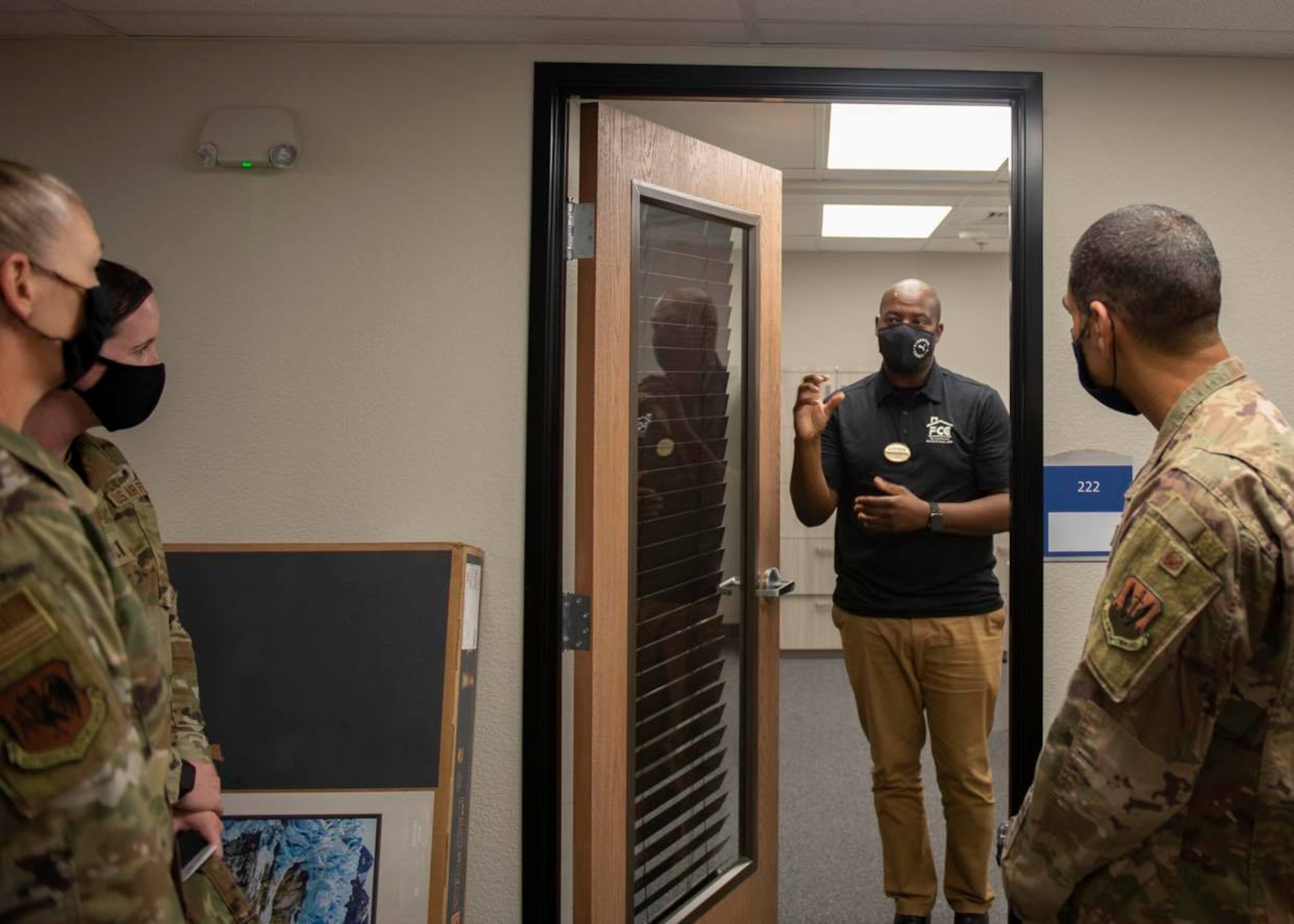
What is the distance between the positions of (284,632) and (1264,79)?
2.18 meters

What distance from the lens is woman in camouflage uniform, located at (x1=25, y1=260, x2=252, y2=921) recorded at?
1.32 metres

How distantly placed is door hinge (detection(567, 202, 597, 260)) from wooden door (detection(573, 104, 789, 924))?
0.01 metres

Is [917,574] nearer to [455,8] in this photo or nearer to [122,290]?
[455,8]

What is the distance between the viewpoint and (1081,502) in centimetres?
188

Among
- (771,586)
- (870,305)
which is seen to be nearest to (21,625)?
(771,586)

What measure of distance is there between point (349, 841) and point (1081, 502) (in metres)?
1.50

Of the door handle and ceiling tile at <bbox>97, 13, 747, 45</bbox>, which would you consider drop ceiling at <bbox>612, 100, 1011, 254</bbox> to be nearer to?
ceiling tile at <bbox>97, 13, 747, 45</bbox>

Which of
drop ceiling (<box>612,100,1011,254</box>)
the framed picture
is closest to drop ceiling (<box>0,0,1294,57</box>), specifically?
drop ceiling (<box>612,100,1011,254</box>)

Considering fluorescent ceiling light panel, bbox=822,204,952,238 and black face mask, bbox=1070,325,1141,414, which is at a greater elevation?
fluorescent ceiling light panel, bbox=822,204,952,238

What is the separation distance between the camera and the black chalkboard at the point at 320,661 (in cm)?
171

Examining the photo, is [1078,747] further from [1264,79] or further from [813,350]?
[813,350]

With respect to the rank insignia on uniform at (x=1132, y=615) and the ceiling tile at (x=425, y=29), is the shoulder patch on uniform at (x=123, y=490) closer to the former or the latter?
the ceiling tile at (x=425, y=29)

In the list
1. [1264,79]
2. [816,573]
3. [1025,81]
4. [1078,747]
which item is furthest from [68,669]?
[816,573]

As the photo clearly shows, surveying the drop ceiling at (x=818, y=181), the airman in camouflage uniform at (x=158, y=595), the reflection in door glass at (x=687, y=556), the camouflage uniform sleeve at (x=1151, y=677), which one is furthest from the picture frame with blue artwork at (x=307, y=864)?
the drop ceiling at (x=818, y=181)
